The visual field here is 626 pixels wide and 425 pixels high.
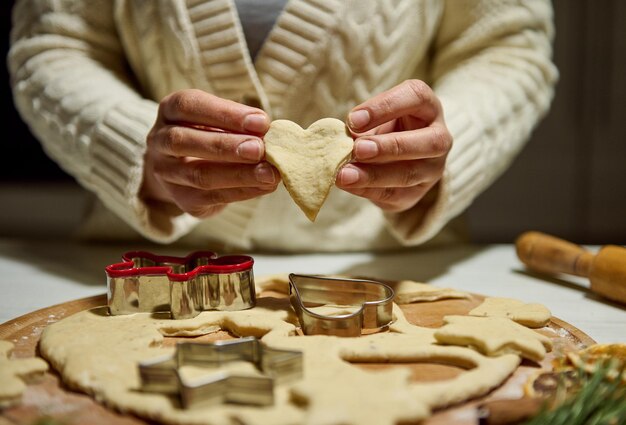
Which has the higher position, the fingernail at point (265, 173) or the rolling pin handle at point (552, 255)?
the fingernail at point (265, 173)

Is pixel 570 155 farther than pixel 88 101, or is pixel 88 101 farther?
pixel 570 155

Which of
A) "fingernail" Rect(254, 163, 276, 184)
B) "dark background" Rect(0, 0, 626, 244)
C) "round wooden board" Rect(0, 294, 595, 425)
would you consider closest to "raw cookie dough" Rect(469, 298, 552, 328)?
Answer: "round wooden board" Rect(0, 294, 595, 425)

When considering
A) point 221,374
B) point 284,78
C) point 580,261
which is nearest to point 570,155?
point 580,261

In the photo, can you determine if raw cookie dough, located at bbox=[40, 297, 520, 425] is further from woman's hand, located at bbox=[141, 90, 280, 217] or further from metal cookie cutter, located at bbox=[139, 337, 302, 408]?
woman's hand, located at bbox=[141, 90, 280, 217]

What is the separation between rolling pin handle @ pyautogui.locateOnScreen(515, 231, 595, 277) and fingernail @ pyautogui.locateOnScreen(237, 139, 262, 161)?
25.1 inches

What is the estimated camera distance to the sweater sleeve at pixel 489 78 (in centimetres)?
127

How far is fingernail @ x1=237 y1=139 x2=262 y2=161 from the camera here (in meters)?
0.94

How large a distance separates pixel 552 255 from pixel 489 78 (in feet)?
1.27

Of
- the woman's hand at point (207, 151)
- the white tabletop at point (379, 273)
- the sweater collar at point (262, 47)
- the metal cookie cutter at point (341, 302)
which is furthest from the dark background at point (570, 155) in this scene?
the metal cookie cutter at point (341, 302)

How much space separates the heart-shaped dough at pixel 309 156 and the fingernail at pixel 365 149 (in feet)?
0.04

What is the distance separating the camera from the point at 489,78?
1.39m

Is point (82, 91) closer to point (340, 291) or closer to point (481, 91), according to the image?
point (340, 291)

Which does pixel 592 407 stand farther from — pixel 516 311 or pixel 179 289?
pixel 179 289

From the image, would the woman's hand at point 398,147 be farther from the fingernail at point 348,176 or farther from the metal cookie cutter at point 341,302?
the metal cookie cutter at point 341,302
